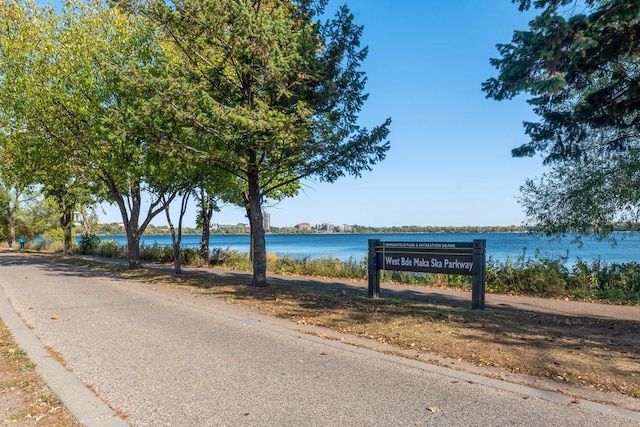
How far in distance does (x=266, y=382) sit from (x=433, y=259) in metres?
5.81

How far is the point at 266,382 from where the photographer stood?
192 inches

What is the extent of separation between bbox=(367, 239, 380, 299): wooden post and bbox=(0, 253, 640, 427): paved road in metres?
3.41

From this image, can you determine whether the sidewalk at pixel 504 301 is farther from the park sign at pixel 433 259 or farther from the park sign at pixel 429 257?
the park sign at pixel 429 257

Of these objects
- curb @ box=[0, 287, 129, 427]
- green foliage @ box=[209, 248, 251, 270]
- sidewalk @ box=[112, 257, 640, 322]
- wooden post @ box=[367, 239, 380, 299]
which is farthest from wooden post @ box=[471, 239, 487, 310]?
green foliage @ box=[209, 248, 251, 270]

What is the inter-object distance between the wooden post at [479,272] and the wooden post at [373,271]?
2.30 meters

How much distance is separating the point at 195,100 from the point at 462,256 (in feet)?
23.0

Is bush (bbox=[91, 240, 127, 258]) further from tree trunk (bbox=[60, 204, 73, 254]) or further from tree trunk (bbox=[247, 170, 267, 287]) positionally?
tree trunk (bbox=[247, 170, 267, 287])

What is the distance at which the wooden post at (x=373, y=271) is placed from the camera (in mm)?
10688

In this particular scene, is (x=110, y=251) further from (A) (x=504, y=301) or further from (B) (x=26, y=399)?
(B) (x=26, y=399)

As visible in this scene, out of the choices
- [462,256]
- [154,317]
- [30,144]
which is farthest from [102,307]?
[30,144]

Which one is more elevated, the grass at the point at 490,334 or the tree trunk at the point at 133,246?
the tree trunk at the point at 133,246

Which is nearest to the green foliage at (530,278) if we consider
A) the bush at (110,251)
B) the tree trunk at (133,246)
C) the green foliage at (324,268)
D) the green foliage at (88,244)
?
the green foliage at (324,268)

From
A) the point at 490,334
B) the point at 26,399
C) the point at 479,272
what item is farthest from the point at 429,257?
the point at 26,399

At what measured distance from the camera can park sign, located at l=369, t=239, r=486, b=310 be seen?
9.16 m
